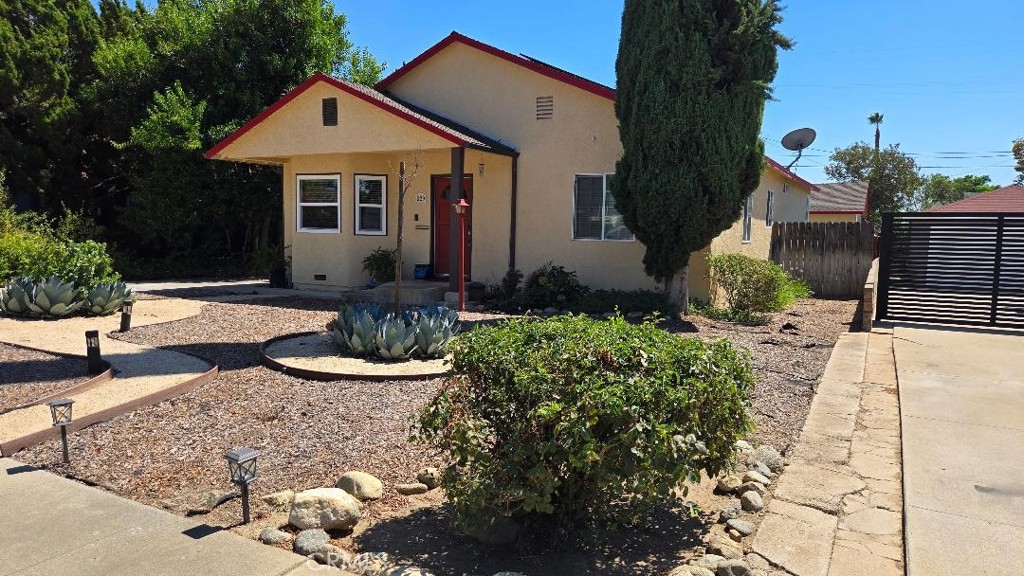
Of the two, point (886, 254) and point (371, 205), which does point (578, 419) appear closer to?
point (886, 254)

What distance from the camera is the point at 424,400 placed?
6207mm

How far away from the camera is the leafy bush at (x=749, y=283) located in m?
11.9

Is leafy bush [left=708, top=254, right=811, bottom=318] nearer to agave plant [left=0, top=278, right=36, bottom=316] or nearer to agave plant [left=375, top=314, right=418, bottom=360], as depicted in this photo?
agave plant [left=375, top=314, right=418, bottom=360]

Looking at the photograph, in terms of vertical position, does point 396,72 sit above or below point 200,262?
above

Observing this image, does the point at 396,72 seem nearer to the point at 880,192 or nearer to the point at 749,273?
the point at 749,273

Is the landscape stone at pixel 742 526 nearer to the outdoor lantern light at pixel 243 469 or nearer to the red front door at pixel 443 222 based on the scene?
the outdoor lantern light at pixel 243 469

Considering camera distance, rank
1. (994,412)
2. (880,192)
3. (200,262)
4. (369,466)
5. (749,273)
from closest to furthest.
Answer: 1. (369,466)
2. (994,412)
3. (749,273)
4. (200,262)
5. (880,192)

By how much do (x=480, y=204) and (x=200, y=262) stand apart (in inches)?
394

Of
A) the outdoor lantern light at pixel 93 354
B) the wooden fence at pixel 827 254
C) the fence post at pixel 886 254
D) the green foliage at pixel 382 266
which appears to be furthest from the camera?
the wooden fence at pixel 827 254

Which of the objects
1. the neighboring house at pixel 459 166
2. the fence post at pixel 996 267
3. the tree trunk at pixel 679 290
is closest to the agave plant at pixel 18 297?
the neighboring house at pixel 459 166

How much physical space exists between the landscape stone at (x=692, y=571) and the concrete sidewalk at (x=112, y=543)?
1.71 m

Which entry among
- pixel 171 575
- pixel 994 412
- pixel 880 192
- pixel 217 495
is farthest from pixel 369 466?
pixel 880 192

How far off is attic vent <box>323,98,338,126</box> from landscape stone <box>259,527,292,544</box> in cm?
1103

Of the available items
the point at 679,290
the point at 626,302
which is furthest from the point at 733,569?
the point at 679,290
